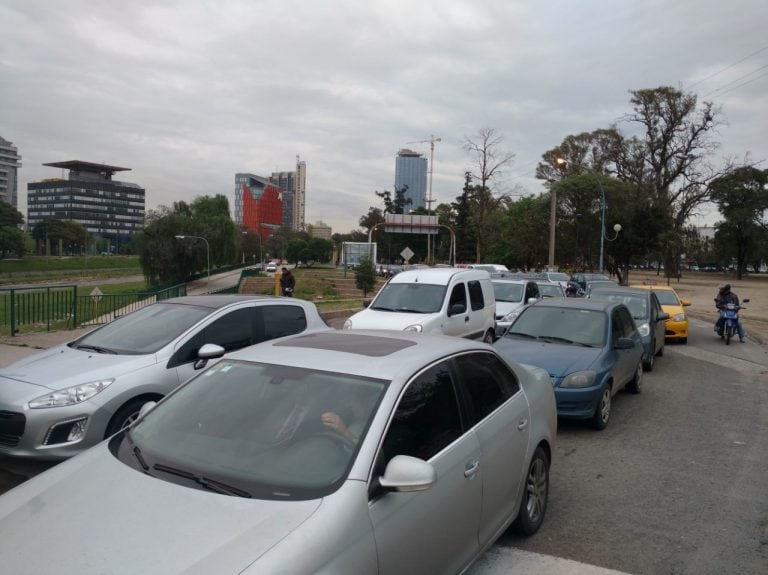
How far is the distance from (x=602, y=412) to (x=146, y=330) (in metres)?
5.32

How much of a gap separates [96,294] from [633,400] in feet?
46.2

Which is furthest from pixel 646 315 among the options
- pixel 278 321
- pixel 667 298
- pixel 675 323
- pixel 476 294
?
pixel 278 321

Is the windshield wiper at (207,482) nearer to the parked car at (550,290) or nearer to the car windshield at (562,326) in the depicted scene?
the car windshield at (562,326)

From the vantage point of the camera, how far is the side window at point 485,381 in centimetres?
367

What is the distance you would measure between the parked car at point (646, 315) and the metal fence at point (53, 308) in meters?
13.2

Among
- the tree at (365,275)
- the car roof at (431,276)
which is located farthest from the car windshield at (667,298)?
the tree at (365,275)

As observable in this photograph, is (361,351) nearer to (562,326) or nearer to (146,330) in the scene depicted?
(146,330)

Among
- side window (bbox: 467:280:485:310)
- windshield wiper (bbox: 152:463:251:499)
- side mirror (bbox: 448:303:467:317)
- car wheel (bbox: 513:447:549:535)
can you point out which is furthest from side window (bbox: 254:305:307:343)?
side window (bbox: 467:280:485:310)

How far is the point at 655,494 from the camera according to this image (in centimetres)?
520

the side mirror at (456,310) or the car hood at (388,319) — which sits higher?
the side mirror at (456,310)

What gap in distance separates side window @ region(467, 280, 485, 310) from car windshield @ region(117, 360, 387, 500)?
8996mm

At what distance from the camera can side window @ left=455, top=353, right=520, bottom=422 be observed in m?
3.67

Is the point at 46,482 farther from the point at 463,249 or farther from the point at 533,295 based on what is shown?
the point at 463,249

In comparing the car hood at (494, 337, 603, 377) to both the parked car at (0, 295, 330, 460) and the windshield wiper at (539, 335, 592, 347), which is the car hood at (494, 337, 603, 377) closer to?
the windshield wiper at (539, 335, 592, 347)
